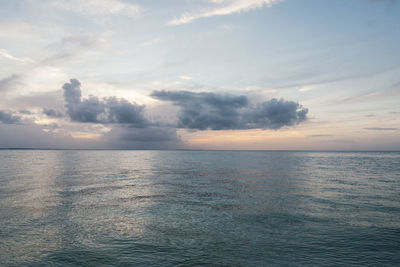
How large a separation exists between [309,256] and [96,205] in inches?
788

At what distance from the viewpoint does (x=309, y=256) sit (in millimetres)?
13266

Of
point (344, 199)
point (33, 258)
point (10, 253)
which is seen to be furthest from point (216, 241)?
point (344, 199)

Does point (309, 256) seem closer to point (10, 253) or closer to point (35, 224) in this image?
point (10, 253)

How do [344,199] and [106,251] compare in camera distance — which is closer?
[106,251]

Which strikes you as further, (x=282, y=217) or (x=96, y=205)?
(x=96, y=205)

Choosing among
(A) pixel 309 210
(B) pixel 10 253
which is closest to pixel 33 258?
(B) pixel 10 253

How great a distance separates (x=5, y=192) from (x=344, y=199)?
4147 centimetres

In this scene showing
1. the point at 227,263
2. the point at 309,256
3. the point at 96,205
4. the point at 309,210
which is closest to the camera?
the point at 227,263

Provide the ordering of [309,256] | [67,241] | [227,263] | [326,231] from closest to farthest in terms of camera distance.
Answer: [227,263], [309,256], [67,241], [326,231]

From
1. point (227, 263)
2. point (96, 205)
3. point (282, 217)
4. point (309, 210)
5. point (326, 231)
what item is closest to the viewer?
point (227, 263)

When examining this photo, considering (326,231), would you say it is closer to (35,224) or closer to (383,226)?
(383,226)

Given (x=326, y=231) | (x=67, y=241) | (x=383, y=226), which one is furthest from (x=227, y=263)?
(x=383, y=226)

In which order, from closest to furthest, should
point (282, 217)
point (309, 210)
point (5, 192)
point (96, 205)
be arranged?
1. point (282, 217)
2. point (309, 210)
3. point (96, 205)
4. point (5, 192)

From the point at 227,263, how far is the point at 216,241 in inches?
114
